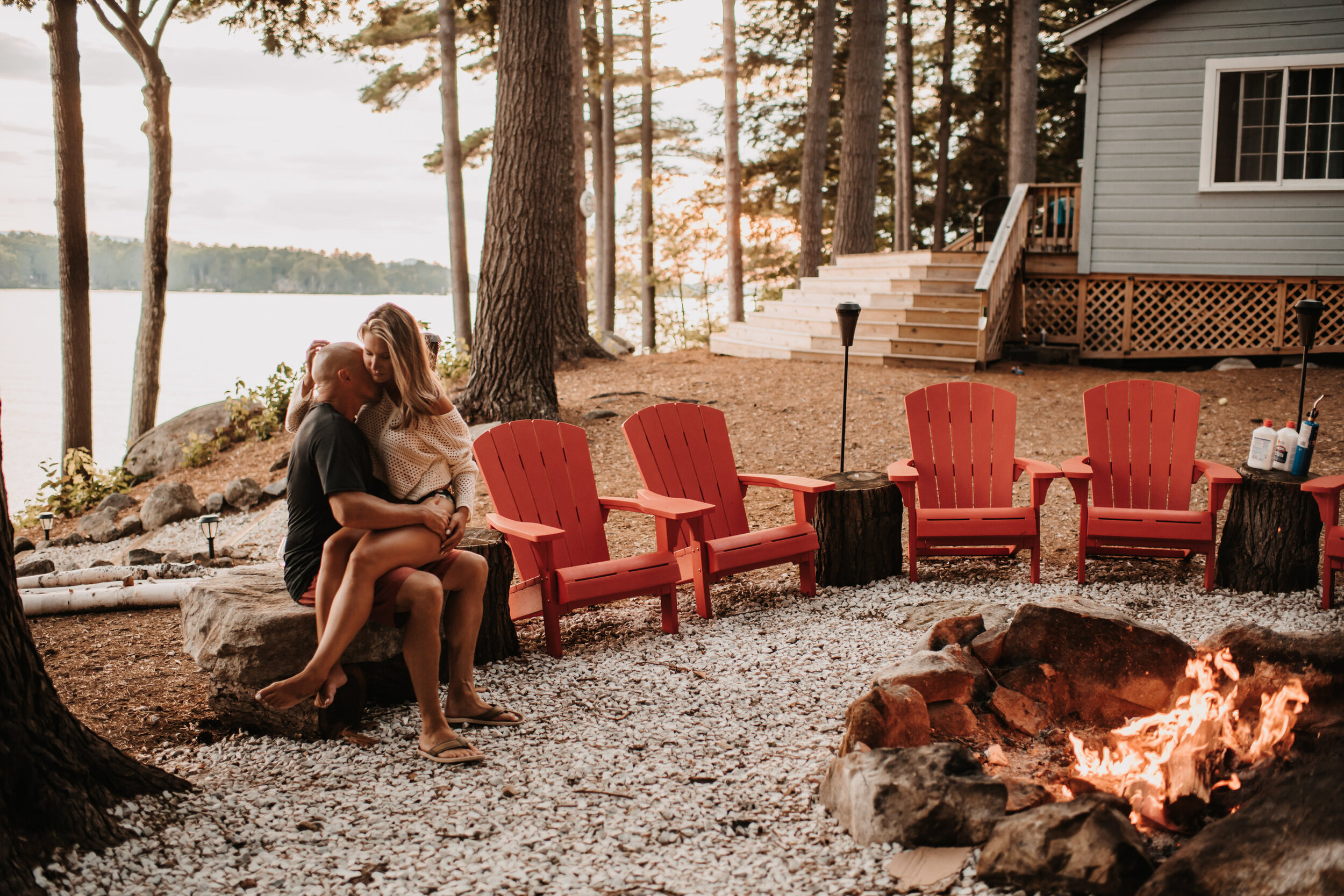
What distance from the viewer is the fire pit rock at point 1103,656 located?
2.93 metres

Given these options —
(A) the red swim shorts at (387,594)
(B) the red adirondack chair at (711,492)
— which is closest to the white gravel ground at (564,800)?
(A) the red swim shorts at (387,594)

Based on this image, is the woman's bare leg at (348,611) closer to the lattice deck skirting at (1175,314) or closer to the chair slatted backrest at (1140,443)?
the chair slatted backrest at (1140,443)

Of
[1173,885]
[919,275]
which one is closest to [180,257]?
[919,275]

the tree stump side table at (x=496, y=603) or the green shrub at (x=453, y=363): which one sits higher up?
the green shrub at (x=453, y=363)

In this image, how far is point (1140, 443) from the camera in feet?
16.0

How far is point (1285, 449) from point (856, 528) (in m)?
2.00

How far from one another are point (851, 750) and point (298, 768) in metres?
1.64

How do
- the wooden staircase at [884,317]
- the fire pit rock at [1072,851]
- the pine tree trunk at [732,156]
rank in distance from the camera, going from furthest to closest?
1. the pine tree trunk at [732,156]
2. the wooden staircase at [884,317]
3. the fire pit rock at [1072,851]

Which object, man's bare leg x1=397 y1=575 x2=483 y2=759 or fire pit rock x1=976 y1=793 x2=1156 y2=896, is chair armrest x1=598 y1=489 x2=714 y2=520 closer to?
man's bare leg x1=397 y1=575 x2=483 y2=759

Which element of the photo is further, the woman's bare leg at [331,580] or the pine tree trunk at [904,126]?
the pine tree trunk at [904,126]

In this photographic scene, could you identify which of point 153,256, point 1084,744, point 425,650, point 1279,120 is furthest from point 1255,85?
point 153,256

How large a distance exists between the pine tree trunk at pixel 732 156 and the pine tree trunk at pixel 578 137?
2450 millimetres

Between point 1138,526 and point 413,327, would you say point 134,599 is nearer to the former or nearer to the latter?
point 413,327

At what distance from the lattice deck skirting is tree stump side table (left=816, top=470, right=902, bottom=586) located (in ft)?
24.2
